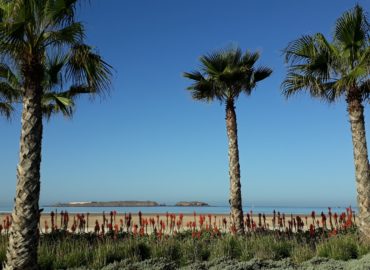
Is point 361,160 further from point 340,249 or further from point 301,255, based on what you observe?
point 301,255

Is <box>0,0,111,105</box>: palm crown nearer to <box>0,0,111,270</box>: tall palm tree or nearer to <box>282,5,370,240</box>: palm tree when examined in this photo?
<box>0,0,111,270</box>: tall palm tree

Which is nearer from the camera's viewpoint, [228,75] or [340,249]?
[340,249]

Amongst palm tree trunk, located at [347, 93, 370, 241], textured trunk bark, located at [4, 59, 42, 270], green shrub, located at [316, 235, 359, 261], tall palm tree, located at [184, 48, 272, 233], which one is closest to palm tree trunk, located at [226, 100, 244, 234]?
tall palm tree, located at [184, 48, 272, 233]

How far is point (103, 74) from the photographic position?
33.4ft

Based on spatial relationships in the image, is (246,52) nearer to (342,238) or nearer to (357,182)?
(357,182)

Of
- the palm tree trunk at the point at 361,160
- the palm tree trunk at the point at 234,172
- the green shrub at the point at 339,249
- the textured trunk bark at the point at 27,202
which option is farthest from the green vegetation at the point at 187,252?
the palm tree trunk at the point at 234,172

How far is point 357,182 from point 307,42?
14.5 feet

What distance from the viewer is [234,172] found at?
51.4 ft

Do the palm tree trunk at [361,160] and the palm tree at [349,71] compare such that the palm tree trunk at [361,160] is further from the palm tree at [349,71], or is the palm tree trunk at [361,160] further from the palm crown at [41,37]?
the palm crown at [41,37]

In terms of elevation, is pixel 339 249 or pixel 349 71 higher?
pixel 349 71

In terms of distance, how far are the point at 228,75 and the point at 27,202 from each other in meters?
9.37

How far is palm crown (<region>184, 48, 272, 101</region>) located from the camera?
1620cm

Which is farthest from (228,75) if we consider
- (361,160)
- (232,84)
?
(361,160)

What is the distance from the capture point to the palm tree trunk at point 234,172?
1532 cm
